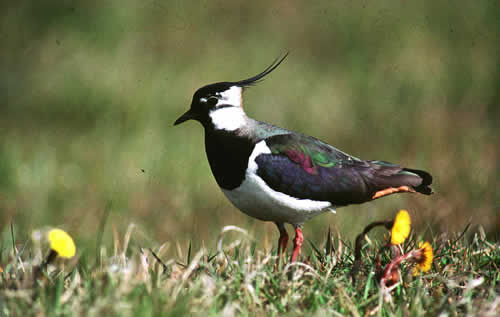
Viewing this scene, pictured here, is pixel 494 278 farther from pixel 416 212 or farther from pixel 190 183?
pixel 190 183

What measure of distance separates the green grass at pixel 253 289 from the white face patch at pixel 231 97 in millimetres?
804

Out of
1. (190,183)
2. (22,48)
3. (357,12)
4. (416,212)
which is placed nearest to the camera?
(416,212)

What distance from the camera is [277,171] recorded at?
3445 millimetres

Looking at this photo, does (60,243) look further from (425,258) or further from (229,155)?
(425,258)

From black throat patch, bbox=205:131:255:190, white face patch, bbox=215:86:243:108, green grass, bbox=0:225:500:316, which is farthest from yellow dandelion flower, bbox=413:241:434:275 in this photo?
white face patch, bbox=215:86:243:108

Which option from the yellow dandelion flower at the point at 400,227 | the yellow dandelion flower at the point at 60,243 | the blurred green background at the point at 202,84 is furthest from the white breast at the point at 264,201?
the blurred green background at the point at 202,84

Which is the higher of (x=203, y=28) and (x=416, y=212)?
(x=203, y=28)

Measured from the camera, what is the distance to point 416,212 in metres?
5.09

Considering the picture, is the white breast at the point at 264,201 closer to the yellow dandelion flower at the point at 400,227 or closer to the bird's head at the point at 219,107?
the bird's head at the point at 219,107

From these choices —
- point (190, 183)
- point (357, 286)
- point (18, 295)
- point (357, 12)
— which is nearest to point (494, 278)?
point (357, 286)

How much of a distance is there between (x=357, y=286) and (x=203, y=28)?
6.77m

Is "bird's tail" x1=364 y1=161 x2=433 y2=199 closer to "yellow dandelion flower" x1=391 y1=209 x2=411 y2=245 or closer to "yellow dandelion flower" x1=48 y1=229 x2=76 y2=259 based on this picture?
"yellow dandelion flower" x1=391 y1=209 x2=411 y2=245

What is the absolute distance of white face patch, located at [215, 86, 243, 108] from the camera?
3.57m

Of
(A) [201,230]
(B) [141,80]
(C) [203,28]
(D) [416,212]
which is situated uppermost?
(C) [203,28]
